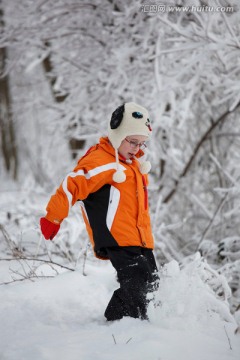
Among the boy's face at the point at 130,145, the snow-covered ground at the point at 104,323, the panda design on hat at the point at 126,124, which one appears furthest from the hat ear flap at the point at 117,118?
the snow-covered ground at the point at 104,323

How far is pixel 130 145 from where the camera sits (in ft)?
9.27

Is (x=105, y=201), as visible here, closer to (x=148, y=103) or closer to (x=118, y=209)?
(x=118, y=209)

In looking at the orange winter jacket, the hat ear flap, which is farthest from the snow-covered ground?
the hat ear flap

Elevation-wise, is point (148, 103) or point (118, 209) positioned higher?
point (148, 103)

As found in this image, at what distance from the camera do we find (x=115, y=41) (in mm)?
6129

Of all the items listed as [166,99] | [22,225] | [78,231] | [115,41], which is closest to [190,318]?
[78,231]

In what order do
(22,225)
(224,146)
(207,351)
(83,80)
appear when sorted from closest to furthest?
(207,351) → (22,225) → (83,80) → (224,146)

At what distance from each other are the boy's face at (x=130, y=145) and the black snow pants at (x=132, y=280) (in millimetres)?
591

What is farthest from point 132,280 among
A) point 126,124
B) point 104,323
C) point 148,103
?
point 148,103

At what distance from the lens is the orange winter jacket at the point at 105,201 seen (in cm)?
258

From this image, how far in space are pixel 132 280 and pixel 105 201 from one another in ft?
1.62

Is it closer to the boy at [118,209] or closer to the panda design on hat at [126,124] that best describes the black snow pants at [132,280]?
the boy at [118,209]

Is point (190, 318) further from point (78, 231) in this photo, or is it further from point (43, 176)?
point (43, 176)

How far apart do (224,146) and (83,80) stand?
2444 mm
